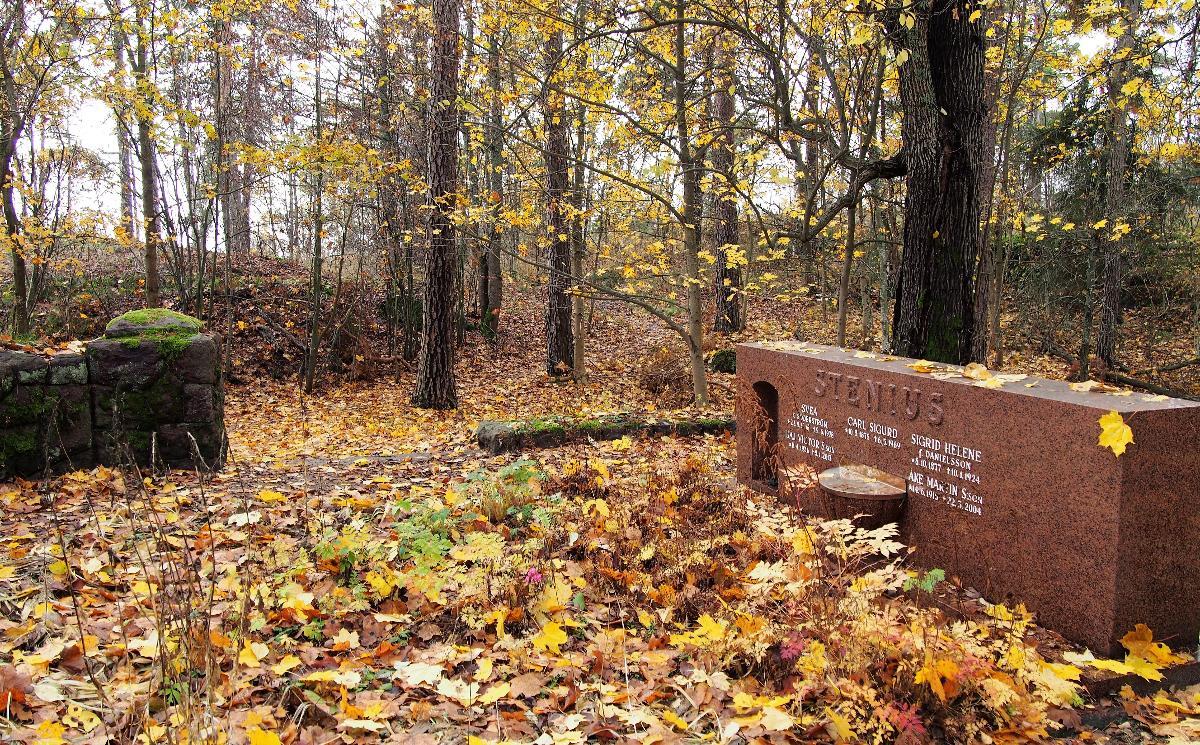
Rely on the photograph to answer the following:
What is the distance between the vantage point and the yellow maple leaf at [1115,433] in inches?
131

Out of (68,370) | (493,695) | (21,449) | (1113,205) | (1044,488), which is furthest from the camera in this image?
(1113,205)

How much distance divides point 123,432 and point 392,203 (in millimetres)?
8737

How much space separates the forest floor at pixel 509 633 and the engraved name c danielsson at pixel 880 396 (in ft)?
3.26

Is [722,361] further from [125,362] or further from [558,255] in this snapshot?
[125,362]

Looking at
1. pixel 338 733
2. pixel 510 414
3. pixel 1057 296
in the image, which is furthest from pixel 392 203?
pixel 1057 296

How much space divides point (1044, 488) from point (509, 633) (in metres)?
2.98

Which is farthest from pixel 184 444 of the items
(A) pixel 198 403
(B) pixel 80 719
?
(B) pixel 80 719

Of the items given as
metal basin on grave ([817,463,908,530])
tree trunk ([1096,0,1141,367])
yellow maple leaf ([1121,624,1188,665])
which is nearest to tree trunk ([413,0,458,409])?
metal basin on grave ([817,463,908,530])

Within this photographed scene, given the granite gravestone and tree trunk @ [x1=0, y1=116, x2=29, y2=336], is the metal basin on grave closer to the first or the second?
the granite gravestone

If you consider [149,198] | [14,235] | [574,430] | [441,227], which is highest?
[149,198]

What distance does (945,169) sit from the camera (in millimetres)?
6270

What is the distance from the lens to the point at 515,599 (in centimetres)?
362

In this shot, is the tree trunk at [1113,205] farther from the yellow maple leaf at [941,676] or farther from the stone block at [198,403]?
the stone block at [198,403]

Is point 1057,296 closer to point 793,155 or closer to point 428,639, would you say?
point 793,155
